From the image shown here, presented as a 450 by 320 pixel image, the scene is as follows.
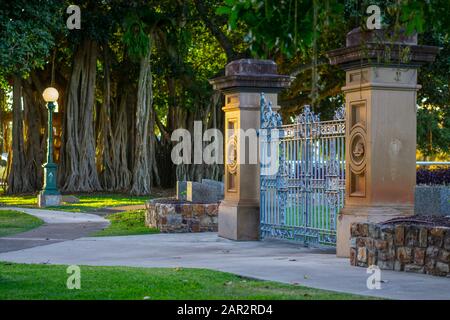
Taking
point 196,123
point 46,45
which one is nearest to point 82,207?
point 46,45

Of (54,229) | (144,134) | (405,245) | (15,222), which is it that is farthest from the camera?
(144,134)

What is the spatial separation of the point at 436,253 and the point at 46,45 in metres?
17.5

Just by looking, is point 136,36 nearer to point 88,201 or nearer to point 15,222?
point 88,201

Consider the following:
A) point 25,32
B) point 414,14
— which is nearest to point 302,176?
point 414,14

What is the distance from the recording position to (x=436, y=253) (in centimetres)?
1049

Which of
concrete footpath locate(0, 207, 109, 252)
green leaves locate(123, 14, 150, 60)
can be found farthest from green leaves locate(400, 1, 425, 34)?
green leaves locate(123, 14, 150, 60)

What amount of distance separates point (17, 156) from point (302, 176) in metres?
19.7

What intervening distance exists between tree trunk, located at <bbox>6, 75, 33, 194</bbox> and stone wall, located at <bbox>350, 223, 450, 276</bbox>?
22.3 meters

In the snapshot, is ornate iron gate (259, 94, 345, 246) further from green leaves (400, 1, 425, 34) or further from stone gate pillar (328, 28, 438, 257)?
green leaves (400, 1, 425, 34)

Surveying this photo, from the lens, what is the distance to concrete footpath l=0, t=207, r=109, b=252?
605 inches

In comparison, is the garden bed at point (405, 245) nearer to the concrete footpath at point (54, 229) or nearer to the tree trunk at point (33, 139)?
the concrete footpath at point (54, 229)

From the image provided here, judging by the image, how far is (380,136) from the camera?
496 inches
